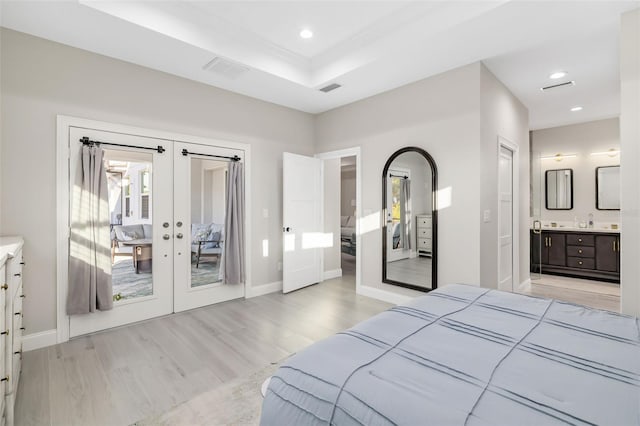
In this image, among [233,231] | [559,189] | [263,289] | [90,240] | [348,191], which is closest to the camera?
[90,240]

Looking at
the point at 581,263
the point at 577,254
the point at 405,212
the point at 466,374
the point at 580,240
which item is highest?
the point at 405,212

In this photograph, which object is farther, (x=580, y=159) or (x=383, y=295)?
(x=580, y=159)

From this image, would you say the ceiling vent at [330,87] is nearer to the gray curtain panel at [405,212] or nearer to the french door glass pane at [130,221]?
the gray curtain panel at [405,212]

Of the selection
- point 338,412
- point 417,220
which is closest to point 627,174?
point 417,220

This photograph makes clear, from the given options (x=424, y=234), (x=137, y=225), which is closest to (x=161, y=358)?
(x=137, y=225)

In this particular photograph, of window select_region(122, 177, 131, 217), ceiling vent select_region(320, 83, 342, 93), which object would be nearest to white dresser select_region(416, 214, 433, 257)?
ceiling vent select_region(320, 83, 342, 93)

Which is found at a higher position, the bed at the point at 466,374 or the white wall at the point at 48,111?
the white wall at the point at 48,111

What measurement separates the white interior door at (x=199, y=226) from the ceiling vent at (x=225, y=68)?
0.90m

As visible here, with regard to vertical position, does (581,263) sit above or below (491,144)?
below

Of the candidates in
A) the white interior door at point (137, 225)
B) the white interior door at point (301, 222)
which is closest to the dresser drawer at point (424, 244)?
the white interior door at point (301, 222)

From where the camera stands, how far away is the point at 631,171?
2363 millimetres

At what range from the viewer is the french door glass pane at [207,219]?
12.6 feet

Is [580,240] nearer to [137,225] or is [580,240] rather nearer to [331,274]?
[331,274]

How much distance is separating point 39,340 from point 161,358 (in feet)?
3.97
